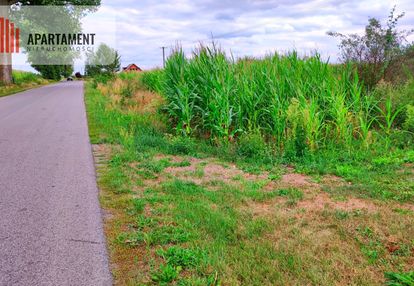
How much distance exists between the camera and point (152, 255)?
11.6 ft

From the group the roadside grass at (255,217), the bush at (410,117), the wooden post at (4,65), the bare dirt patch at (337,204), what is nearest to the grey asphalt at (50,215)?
the roadside grass at (255,217)

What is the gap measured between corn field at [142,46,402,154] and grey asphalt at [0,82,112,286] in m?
2.67

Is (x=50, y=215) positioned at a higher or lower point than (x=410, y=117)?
lower

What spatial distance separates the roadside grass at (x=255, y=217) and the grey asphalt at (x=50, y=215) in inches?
8.1

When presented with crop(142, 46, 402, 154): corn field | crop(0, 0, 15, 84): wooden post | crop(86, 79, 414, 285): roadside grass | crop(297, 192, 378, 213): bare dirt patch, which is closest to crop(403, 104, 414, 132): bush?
crop(142, 46, 402, 154): corn field

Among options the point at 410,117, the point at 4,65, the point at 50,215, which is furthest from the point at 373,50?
the point at 4,65

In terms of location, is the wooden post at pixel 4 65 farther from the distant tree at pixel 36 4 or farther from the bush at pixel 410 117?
the bush at pixel 410 117

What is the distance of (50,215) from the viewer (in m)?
4.56

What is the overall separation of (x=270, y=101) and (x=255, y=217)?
4.61m

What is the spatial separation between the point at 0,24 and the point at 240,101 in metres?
27.6

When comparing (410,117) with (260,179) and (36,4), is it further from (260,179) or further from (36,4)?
(36,4)

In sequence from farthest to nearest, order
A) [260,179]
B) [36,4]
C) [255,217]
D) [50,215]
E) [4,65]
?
[36,4], [4,65], [260,179], [50,215], [255,217]

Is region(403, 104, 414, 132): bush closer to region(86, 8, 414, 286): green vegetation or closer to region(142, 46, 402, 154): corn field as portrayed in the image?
region(86, 8, 414, 286): green vegetation

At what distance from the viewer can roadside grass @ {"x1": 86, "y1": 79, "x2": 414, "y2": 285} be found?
324cm
